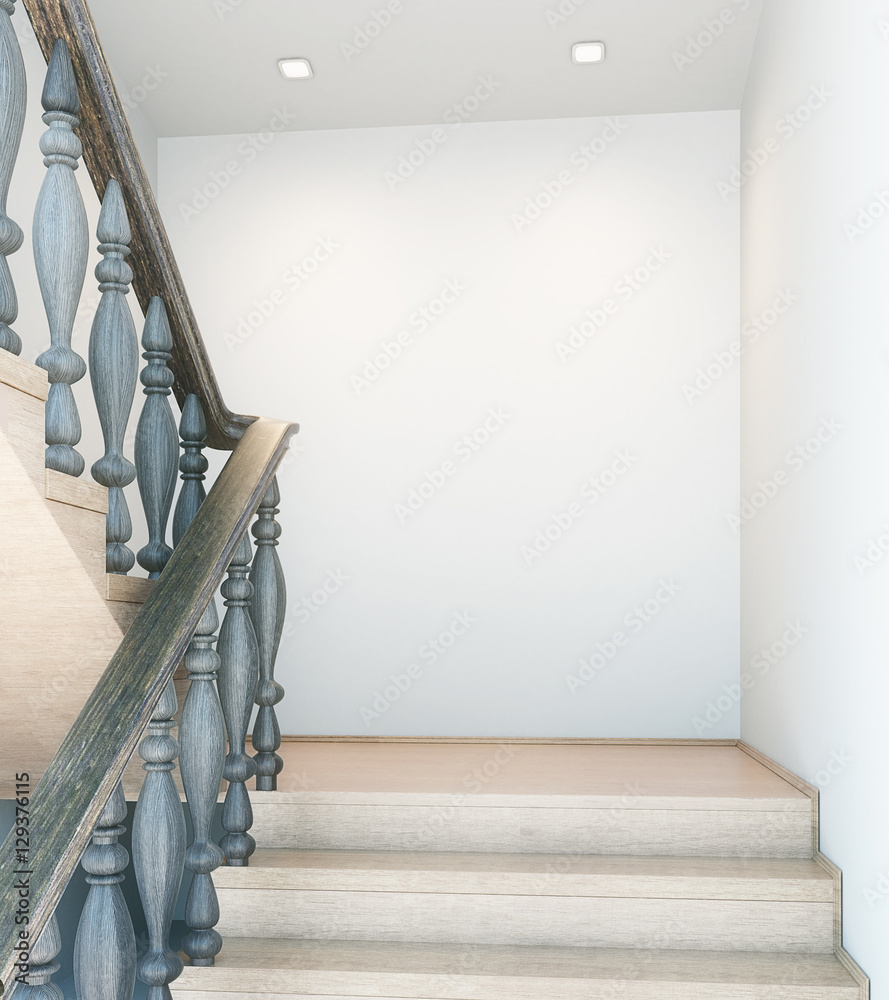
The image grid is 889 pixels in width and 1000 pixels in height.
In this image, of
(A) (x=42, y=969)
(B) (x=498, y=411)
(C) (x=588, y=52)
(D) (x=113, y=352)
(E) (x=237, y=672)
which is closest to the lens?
(A) (x=42, y=969)

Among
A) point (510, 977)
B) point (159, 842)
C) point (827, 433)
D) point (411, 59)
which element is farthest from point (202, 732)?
point (411, 59)

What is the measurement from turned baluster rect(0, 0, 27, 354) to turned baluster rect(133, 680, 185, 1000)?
0.65 meters

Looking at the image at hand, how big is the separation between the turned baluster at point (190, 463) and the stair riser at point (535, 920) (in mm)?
892

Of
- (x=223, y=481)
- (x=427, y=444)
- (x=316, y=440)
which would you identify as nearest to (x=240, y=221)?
(x=316, y=440)

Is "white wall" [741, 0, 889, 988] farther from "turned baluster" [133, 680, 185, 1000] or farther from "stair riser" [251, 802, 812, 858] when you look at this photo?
"turned baluster" [133, 680, 185, 1000]

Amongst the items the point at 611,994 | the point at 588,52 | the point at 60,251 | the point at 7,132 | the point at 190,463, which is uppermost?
the point at 588,52

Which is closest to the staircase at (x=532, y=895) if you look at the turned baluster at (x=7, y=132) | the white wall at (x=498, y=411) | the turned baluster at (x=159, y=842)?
the turned baluster at (x=159, y=842)

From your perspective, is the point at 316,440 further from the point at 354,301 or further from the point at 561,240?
the point at 561,240

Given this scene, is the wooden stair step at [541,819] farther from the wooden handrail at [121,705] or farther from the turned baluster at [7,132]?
the turned baluster at [7,132]

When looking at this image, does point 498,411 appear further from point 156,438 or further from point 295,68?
point 156,438

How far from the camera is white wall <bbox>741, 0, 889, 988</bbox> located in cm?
200

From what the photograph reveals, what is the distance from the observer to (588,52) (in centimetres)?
361

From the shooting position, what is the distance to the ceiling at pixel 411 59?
346 centimetres

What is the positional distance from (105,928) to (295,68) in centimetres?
336
